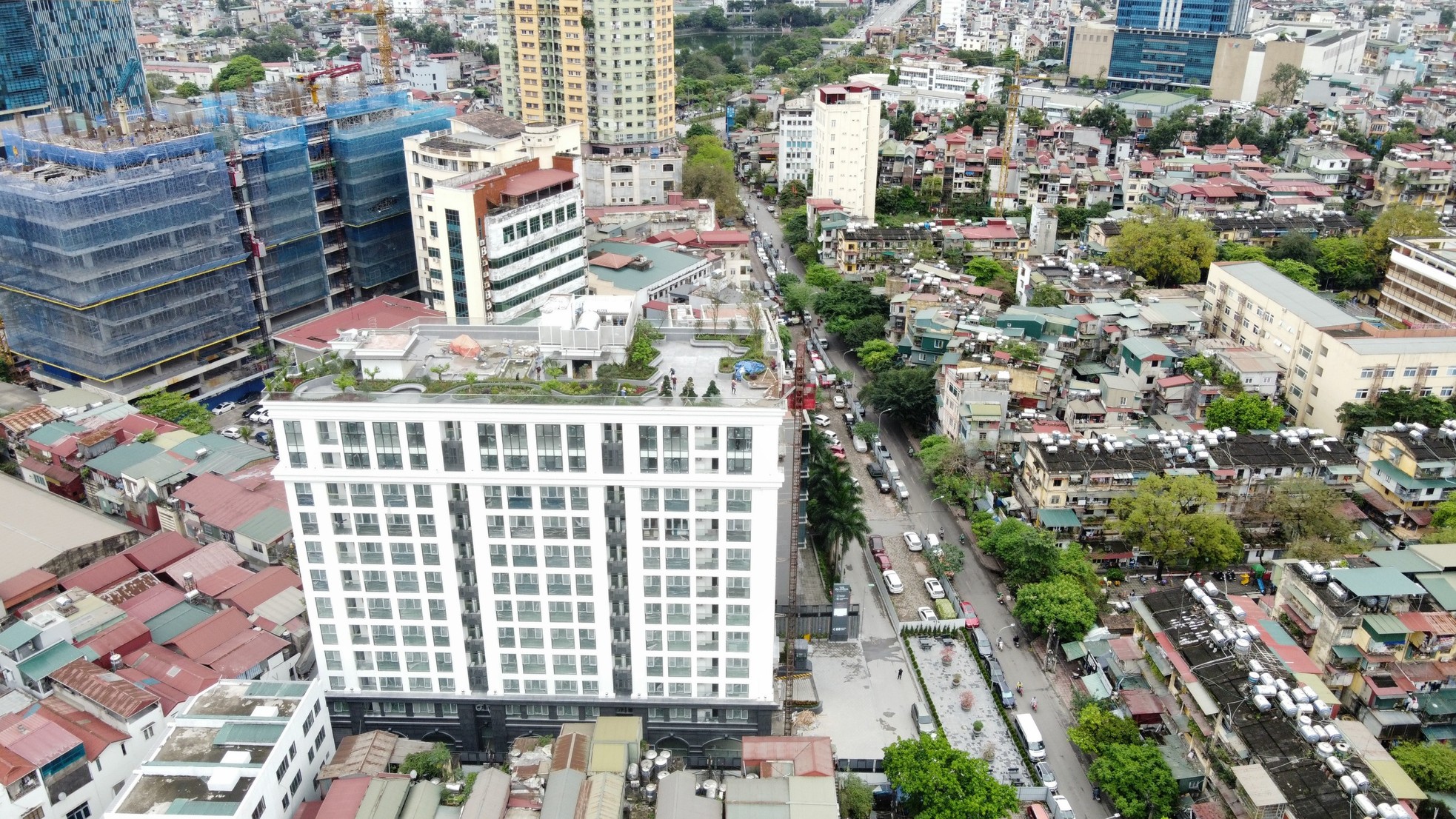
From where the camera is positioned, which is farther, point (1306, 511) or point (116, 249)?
point (116, 249)

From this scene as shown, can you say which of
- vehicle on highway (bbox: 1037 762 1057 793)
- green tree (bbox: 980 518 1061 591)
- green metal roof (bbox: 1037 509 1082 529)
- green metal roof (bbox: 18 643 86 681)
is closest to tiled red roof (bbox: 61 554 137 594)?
green metal roof (bbox: 18 643 86 681)

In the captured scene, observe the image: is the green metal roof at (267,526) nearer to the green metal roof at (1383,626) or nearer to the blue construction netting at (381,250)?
the blue construction netting at (381,250)

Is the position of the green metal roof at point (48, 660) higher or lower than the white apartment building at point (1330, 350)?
lower

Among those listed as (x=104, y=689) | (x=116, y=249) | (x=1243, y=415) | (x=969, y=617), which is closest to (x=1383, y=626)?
(x=969, y=617)

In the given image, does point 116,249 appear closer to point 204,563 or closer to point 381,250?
point 381,250

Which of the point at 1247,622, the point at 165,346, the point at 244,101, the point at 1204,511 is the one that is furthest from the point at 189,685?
the point at 244,101

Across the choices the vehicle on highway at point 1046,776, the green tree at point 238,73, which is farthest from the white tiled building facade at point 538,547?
the green tree at point 238,73

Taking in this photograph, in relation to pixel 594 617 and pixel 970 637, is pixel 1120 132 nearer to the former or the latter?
pixel 970 637
